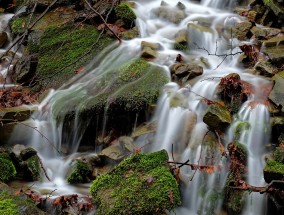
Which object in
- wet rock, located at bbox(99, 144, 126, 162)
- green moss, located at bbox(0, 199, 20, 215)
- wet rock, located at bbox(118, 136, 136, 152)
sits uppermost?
green moss, located at bbox(0, 199, 20, 215)

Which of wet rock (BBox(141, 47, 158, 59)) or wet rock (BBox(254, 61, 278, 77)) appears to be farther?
wet rock (BBox(141, 47, 158, 59))

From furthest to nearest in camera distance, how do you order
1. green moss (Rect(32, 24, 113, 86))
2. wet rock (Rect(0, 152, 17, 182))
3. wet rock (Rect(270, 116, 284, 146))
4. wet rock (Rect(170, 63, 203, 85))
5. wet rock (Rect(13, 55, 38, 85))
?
wet rock (Rect(13, 55, 38, 85)) < green moss (Rect(32, 24, 113, 86)) < wet rock (Rect(170, 63, 203, 85)) < wet rock (Rect(0, 152, 17, 182)) < wet rock (Rect(270, 116, 284, 146))

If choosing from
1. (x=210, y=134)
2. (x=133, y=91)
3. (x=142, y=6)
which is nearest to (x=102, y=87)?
(x=133, y=91)

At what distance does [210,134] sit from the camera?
19.7 ft

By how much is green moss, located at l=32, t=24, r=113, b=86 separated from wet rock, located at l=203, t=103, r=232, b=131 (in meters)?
3.73

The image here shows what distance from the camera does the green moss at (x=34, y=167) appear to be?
20.3 ft

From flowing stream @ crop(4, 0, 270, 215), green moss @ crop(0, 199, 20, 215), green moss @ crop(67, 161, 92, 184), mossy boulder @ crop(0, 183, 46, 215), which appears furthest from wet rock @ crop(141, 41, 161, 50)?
green moss @ crop(0, 199, 20, 215)

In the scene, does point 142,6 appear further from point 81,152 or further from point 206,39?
point 81,152

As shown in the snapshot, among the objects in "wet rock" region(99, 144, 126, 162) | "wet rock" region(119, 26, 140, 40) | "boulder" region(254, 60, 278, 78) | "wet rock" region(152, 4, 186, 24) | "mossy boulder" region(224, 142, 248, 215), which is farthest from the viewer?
"wet rock" region(152, 4, 186, 24)

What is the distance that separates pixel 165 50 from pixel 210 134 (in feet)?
11.1

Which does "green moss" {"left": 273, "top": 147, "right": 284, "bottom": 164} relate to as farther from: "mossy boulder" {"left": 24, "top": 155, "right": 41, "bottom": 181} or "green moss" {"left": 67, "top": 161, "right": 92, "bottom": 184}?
"mossy boulder" {"left": 24, "top": 155, "right": 41, "bottom": 181}

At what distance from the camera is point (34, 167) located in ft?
20.5

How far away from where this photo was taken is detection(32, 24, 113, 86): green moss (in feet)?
28.9

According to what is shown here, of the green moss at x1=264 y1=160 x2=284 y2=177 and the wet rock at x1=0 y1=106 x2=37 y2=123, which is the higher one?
the green moss at x1=264 y1=160 x2=284 y2=177
